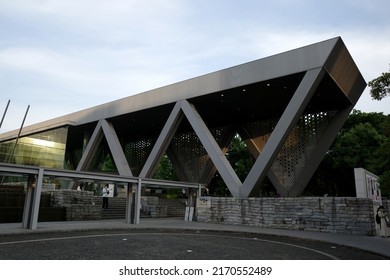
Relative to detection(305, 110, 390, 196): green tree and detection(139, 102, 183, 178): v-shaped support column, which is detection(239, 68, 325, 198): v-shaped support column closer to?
detection(139, 102, 183, 178): v-shaped support column

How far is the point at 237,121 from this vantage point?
1110 inches

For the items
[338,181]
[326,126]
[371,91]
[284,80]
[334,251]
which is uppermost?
[284,80]

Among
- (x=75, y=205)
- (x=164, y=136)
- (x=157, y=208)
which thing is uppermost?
(x=164, y=136)

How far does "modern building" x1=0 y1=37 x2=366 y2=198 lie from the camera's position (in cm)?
1758

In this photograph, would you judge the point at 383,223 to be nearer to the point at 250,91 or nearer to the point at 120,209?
the point at 250,91

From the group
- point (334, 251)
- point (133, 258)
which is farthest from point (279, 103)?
point (133, 258)

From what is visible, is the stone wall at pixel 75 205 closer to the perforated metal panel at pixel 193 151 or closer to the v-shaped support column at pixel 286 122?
the v-shaped support column at pixel 286 122

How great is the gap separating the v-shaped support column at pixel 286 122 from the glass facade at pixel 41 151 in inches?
774

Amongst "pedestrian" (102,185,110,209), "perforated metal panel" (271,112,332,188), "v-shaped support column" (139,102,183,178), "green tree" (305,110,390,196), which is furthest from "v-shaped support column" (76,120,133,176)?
"green tree" (305,110,390,196)

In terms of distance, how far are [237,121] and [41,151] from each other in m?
19.3

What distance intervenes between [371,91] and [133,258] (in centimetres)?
999

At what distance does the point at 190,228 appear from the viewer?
556 inches

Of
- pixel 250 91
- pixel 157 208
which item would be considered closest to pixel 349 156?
pixel 250 91

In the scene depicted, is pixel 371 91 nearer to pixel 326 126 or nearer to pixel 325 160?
pixel 326 126
